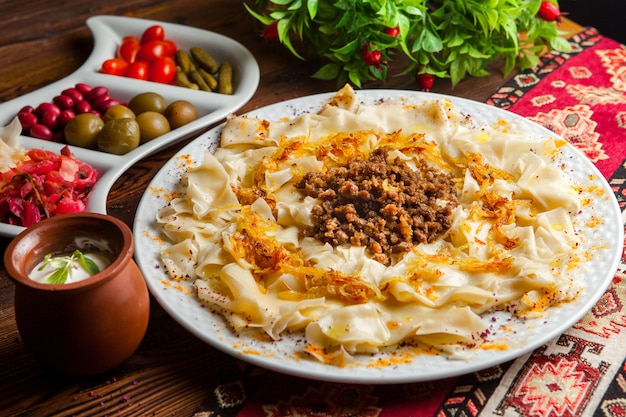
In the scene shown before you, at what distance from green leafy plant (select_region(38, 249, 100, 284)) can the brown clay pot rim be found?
0.28 ft

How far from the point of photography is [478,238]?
11.5ft

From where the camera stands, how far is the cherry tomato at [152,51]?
5.40 meters

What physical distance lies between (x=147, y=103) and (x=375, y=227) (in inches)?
80.6

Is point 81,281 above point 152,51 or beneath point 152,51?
above

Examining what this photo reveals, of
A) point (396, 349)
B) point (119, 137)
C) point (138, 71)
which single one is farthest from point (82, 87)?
point (396, 349)

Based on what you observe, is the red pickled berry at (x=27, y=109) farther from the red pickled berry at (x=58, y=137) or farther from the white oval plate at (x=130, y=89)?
the red pickled berry at (x=58, y=137)

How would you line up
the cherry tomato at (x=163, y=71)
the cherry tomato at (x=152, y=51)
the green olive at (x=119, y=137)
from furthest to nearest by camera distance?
the cherry tomato at (x=152, y=51) < the cherry tomato at (x=163, y=71) < the green olive at (x=119, y=137)

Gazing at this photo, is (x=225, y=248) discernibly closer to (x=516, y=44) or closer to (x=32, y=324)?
(x=32, y=324)

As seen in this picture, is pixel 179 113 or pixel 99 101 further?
pixel 99 101

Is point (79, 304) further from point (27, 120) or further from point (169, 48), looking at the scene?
point (169, 48)

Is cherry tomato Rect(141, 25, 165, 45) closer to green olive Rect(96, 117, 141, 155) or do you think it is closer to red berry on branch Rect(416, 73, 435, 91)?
green olive Rect(96, 117, 141, 155)

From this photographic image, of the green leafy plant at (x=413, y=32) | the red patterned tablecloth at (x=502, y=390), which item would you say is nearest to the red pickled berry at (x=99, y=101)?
the green leafy plant at (x=413, y=32)

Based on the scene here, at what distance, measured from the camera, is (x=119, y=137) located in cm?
445

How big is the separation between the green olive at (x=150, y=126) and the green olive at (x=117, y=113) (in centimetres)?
9
